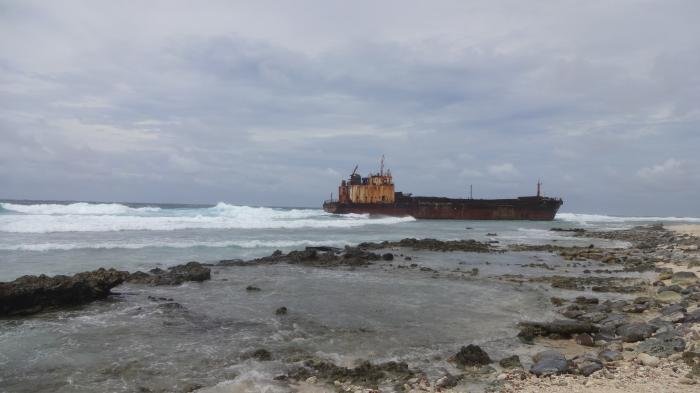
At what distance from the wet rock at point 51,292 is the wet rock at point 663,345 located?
10.7 metres

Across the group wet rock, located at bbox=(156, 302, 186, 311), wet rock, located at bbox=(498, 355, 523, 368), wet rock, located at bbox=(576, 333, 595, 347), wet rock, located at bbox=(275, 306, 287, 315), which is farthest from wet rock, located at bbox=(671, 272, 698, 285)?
wet rock, located at bbox=(156, 302, 186, 311)

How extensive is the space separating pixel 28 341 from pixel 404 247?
18944mm

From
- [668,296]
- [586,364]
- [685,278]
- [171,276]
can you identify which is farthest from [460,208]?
[586,364]

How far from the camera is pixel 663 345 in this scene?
668 cm

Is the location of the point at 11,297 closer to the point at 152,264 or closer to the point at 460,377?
the point at 152,264

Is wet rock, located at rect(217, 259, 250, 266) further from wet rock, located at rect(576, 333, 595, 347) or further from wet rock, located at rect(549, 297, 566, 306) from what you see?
wet rock, located at rect(576, 333, 595, 347)

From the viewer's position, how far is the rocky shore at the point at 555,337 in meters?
5.68

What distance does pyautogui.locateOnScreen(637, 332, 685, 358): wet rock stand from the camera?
6426 mm

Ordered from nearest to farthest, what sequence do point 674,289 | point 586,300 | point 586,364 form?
point 586,364
point 586,300
point 674,289

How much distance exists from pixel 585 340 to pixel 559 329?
22.4 inches

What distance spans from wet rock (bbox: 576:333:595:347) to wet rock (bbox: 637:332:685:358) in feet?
2.21

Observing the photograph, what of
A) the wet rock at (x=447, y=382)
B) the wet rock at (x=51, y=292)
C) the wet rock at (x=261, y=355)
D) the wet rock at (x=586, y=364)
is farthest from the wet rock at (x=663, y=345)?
the wet rock at (x=51, y=292)

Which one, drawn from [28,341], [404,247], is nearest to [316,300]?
[28,341]

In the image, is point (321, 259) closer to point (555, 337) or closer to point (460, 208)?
point (555, 337)
